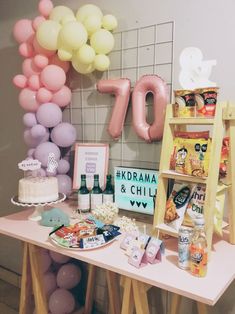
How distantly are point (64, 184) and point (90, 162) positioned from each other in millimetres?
201

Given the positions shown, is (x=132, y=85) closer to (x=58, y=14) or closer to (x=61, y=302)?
(x=58, y=14)

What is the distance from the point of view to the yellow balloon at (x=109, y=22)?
162cm

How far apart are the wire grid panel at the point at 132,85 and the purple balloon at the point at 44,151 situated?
269 millimetres

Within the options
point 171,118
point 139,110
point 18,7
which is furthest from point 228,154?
point 18,7

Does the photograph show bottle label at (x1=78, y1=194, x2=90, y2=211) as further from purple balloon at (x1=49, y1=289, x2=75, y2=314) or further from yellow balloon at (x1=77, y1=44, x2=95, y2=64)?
yellow balloon at (x1=77, y1=44, x2=95, y2=64)

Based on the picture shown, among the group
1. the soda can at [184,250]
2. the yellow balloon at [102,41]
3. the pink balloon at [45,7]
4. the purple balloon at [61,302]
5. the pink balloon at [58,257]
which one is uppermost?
the pink balloon at [45,7]

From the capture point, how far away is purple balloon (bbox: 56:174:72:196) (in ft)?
5.85

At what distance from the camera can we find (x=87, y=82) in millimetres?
1891

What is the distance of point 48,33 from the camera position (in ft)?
5.21

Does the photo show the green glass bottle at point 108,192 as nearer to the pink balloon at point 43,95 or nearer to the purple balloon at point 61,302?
the pink balloon at point 43,95

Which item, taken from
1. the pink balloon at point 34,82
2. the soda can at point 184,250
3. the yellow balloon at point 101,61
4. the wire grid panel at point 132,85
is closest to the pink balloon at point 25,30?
the pink balloon at point 34,82

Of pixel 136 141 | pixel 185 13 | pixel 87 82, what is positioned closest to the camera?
pixel 185 13

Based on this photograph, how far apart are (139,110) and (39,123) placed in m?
0.59

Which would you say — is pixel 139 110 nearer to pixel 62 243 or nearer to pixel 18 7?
pixel 62 243
